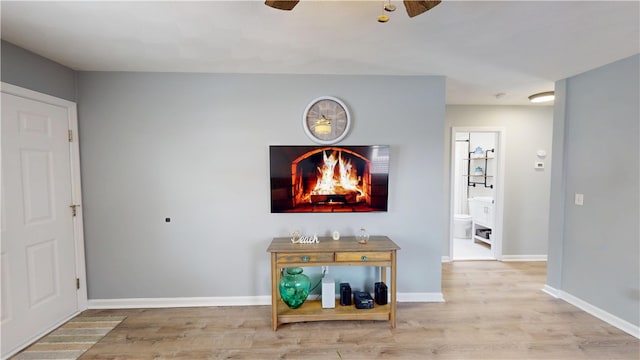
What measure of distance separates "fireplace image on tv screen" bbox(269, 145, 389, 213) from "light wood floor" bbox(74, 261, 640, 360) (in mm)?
1108

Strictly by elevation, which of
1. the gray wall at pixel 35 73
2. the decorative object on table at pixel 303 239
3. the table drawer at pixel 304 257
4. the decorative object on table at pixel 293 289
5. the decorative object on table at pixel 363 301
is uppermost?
the gray wall at pixel 35 73

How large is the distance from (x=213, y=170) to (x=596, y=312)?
4.04 meters

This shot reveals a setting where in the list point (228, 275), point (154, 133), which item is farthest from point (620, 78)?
point (154, 133)

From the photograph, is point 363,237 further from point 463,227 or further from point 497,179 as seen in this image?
point 463,227

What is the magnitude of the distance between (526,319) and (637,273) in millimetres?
971

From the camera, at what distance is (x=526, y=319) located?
8.51ft

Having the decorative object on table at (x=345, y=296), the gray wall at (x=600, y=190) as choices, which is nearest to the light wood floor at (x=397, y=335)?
the decorative object on table at (x=345, y=296)

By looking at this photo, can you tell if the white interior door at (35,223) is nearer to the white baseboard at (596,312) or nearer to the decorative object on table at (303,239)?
the decorative object on table at (303,239)

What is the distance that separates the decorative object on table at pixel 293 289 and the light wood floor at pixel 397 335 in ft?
0.66

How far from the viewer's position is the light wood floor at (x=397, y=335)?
2.13 m

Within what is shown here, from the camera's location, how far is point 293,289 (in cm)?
256

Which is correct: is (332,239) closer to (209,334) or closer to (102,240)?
(209,334)

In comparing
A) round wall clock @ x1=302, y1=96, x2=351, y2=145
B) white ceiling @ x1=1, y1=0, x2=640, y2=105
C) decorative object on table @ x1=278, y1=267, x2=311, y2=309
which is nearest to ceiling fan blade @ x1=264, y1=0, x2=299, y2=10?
white ceiling @ x1=1, y1=0, x2=640, y2=105

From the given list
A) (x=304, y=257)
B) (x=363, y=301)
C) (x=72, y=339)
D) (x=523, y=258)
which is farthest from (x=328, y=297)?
(x=523, y=258)
